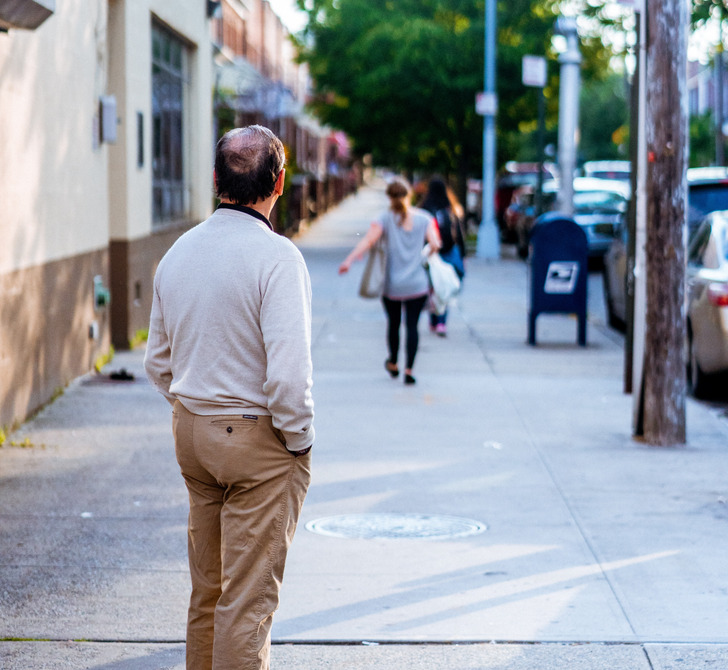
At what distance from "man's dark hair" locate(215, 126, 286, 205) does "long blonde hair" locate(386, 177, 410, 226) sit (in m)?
6.64

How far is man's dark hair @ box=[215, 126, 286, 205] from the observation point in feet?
11.4

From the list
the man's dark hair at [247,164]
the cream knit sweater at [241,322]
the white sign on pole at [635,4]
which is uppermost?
the white sign on pole at [635,4]

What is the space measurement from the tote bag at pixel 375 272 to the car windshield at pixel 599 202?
1381cm

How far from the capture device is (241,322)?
11.3 feet

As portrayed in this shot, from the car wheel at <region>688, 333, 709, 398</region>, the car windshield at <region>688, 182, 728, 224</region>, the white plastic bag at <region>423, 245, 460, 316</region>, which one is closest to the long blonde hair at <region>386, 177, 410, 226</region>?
the white plastic bag at <region>423, 245, 460, 316</region>

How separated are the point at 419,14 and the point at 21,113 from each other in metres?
22.8

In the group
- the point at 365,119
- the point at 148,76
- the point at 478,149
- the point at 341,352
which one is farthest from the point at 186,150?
the point at 478,149

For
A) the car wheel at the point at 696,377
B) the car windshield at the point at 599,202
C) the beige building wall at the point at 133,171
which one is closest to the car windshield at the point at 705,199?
the car wheel at the point at 696,377

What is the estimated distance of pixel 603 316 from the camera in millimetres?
16734

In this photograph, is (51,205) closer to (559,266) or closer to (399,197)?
(399,197)

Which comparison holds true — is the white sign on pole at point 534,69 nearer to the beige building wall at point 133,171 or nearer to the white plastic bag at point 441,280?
the beige building wall at point 133,171

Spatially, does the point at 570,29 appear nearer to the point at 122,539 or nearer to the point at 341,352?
the point at 341,352

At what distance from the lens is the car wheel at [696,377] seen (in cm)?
1009

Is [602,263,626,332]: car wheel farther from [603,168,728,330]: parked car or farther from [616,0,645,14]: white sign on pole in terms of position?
[616,0,645,14]: white sign on pole
